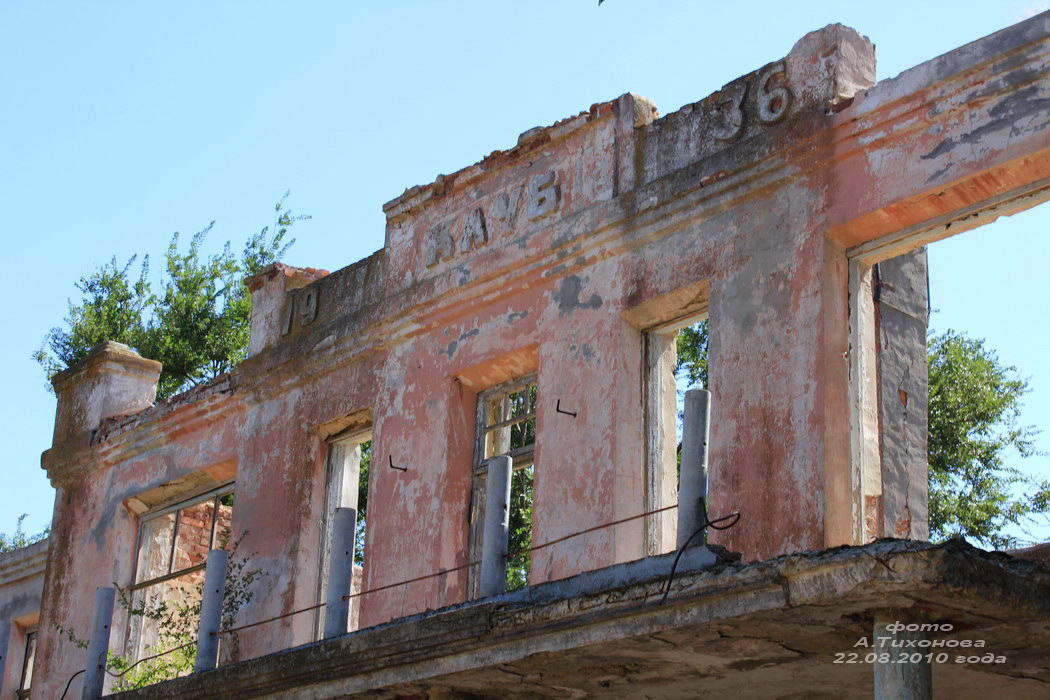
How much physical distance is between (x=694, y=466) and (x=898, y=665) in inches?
54.8

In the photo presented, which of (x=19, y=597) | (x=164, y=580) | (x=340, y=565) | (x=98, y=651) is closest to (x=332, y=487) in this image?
(x=98, y=651)

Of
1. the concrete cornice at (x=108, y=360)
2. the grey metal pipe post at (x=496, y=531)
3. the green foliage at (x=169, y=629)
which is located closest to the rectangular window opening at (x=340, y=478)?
the green foliage at (x=169, y=629)

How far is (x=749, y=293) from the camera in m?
9.76

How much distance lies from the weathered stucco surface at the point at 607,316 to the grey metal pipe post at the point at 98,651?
119 cm

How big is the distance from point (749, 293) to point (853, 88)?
4.50 feet

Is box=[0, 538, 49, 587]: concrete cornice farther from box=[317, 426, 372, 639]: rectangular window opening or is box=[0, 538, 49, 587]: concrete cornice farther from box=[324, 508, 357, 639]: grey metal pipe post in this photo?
box=[324, 508, 357, 639]: grey metal pipe post

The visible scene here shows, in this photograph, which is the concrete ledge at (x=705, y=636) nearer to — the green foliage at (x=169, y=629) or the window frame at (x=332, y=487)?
the window frame at (x=332, y=487)

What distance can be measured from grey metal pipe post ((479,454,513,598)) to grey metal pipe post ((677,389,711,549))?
1311mm

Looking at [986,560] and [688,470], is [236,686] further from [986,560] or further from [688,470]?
[986,560]

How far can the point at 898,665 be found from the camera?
7426mm

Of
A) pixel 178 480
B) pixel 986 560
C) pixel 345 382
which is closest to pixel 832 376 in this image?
pixel 986 560

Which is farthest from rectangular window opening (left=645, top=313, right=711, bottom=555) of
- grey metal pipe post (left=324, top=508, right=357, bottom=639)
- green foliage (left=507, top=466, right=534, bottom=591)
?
green foliage (left=507, top=466, right=534, bottom=591)

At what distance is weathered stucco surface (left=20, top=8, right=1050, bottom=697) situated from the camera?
9.16m

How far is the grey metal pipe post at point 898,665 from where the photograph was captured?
7.41 m
